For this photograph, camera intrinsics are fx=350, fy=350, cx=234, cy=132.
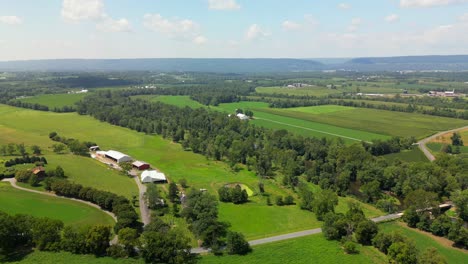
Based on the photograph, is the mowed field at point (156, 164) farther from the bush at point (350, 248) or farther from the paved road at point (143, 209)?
the bush at point (350, 248)

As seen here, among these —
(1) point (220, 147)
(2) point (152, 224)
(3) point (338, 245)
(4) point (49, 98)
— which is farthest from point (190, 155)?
(4) point (49, 98)

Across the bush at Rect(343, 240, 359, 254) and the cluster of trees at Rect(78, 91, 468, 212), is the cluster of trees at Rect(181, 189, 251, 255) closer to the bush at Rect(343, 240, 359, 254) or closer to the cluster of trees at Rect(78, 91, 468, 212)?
the bush at Rect(343, 240, 359, 254)

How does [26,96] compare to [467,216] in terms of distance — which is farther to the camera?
[26,96]

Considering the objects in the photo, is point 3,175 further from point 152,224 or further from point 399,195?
point 399,195

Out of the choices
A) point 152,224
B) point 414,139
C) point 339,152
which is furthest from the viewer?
point 414,139

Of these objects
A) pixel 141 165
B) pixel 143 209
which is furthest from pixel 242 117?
pixel 143 209
